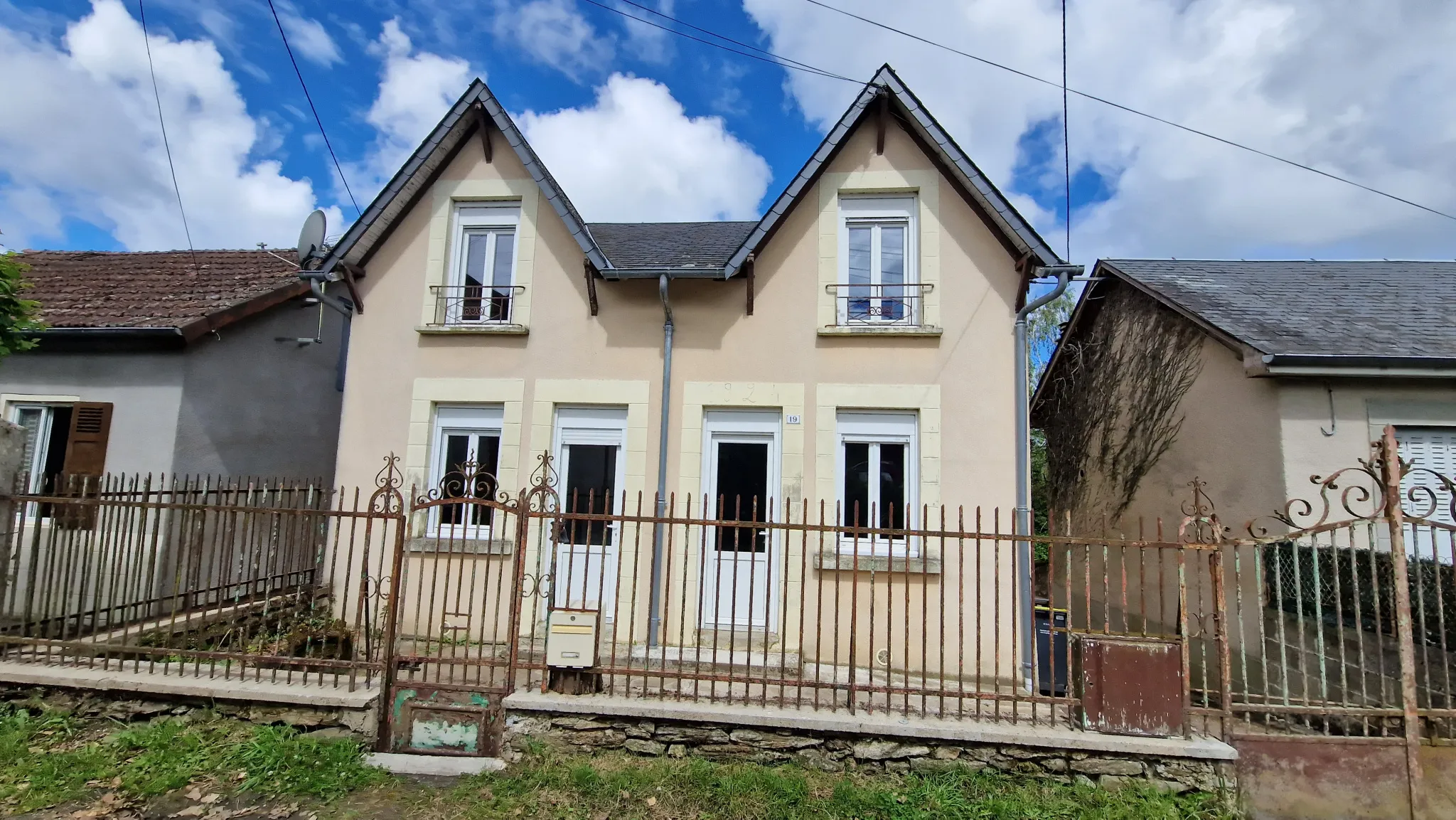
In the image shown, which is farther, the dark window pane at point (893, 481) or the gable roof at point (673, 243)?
the gable roof at point (673, 243)

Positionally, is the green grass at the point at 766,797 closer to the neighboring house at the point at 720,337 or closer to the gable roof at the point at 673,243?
the neighboring house at the point at 720,337

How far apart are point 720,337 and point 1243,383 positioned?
584 cm

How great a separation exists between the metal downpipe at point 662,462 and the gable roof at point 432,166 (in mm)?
911

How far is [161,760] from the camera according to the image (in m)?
4.51

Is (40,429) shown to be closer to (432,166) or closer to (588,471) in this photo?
(432,166)

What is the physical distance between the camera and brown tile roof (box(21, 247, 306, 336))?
25.2 ft

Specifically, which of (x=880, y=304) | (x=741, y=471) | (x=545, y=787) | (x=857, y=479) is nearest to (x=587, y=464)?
(x=741, y=471)

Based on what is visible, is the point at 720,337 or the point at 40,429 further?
the point at 40,429

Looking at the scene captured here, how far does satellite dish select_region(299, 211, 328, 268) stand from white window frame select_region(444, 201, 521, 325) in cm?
163

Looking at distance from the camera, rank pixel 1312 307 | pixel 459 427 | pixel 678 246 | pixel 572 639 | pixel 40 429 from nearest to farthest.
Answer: pixel 572 639
pixel 459 427
pixel 40 429
pixel 1312 307
pixel 678 246

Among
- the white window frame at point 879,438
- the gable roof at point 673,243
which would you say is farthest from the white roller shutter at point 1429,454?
the gable roof at point 673,243

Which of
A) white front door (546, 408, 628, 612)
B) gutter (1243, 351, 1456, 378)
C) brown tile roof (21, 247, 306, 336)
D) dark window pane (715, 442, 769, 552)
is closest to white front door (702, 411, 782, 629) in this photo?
dark window pane (715, 442, 769, 552)

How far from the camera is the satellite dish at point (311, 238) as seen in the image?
25.5 feet

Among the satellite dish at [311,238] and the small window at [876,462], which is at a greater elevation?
the satellite dish at [311,238]
